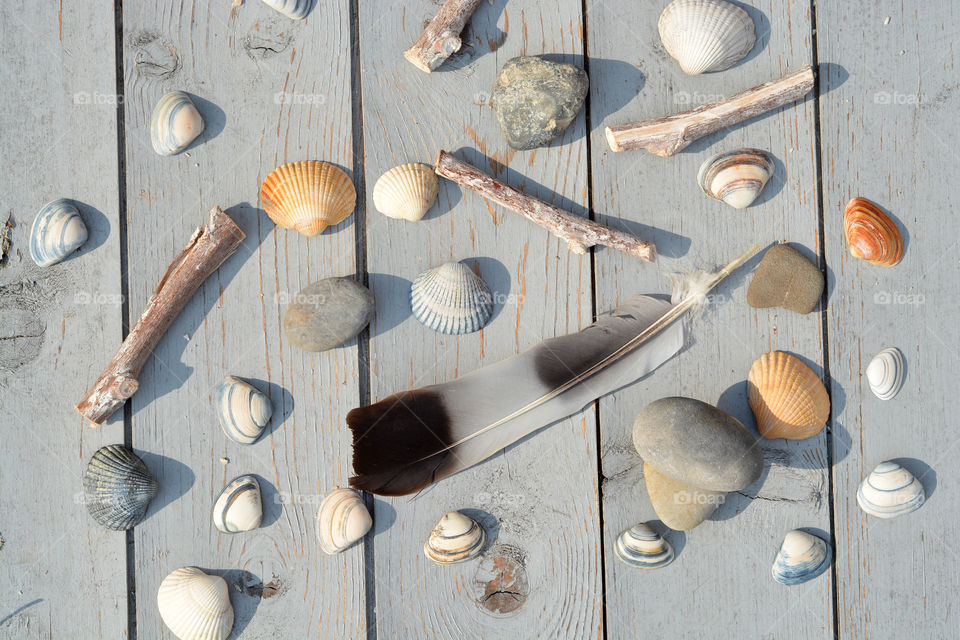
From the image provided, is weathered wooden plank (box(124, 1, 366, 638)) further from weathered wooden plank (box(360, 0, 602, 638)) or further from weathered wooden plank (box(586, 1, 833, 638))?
weathered wooden plank (box(586, 1, 833, 638))

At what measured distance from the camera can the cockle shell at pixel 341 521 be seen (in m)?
1.55

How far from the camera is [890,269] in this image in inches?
63.9

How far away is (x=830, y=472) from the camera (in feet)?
5.35

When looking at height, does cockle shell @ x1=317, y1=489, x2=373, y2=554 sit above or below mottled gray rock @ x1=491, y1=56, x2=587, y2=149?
below

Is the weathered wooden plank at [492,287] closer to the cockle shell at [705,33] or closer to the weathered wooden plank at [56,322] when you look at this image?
the cockle shell at [705,33]

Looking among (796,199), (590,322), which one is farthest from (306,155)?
(796,199)

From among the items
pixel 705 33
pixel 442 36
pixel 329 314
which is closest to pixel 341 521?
pixel 329 314

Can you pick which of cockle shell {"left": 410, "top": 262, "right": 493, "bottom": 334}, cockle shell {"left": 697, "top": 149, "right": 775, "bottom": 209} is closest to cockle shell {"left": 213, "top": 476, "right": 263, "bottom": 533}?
cockle shell {"left": 410, "top": 262, "right": 493, "bottom": 334}

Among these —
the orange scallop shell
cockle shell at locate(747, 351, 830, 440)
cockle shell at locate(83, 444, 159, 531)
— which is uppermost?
the orange scallop shell

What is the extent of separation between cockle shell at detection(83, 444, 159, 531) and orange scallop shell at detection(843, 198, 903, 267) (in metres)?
2.04

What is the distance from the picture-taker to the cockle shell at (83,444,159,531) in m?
1.55

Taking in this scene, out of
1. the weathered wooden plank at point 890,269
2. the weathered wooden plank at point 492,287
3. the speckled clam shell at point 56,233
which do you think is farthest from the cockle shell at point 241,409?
the weathered wooden plank at point 890,269

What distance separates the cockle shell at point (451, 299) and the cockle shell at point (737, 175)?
2.24 feet

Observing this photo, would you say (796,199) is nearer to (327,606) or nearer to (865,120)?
(865,120)
